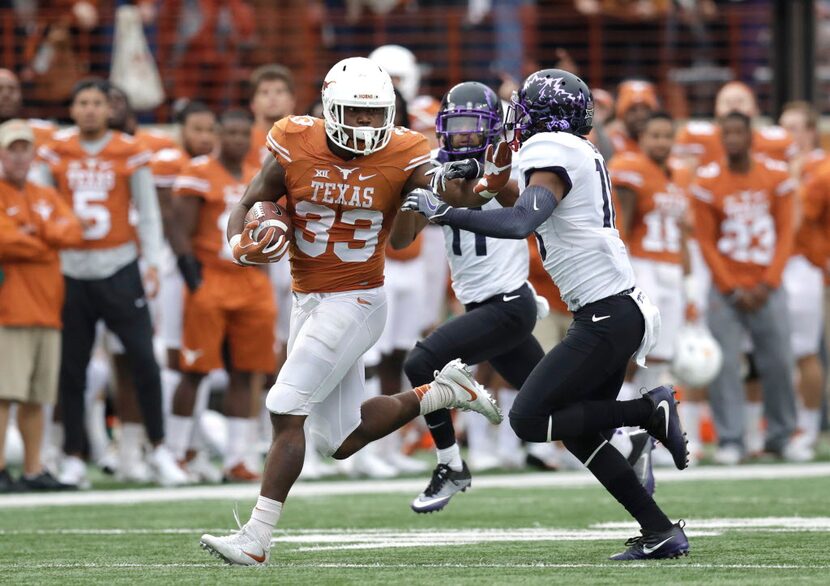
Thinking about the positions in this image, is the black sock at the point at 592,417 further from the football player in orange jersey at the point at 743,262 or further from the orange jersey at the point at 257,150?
the football player in orange jersey at the point at 743,262

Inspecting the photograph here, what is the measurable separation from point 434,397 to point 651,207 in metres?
4.12

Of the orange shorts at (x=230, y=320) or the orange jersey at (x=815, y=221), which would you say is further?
the orange jersey at (x=815, y=221)

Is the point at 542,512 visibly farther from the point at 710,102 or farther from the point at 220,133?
the point at 710,102

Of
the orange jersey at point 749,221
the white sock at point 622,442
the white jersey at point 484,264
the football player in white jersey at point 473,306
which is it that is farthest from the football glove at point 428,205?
the orange jersey at point 749,221

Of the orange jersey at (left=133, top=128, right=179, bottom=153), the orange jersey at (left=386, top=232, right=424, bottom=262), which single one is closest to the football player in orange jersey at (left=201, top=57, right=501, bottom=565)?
the orange jersey at (left=386, top=232, right=424, bottom=262)

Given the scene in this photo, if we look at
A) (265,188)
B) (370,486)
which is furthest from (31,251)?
(265,188)

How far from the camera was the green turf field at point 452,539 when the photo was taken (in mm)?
5207

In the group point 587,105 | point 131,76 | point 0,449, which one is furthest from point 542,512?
point 131,76

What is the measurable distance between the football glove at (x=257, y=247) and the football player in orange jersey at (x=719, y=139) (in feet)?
20.3

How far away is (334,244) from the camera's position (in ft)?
19.4

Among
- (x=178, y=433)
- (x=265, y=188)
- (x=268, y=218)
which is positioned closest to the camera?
(x=268, y=218)

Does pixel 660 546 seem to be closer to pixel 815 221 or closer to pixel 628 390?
pixel 628 390

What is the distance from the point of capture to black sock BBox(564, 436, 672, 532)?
559 cm

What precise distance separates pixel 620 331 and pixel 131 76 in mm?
7704
